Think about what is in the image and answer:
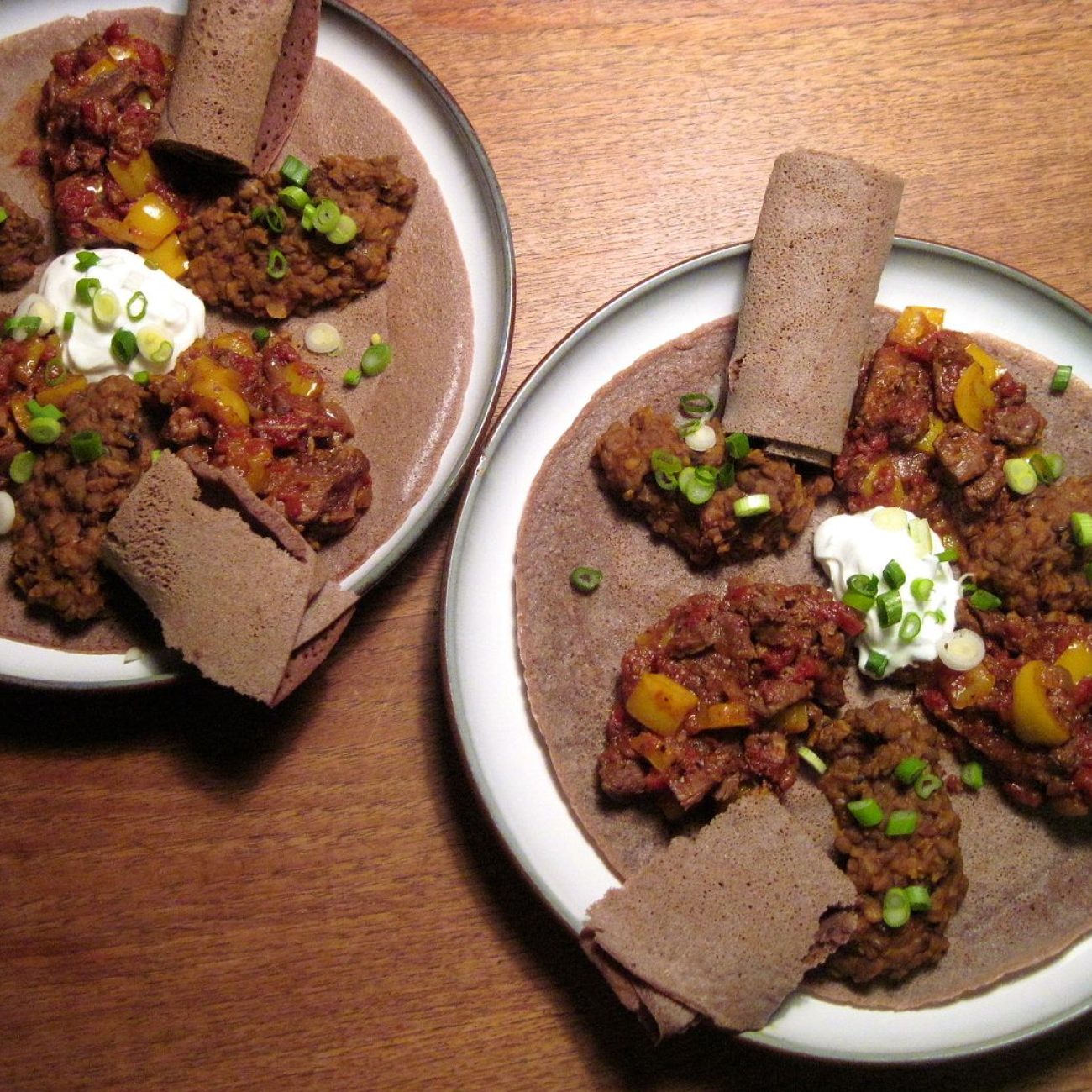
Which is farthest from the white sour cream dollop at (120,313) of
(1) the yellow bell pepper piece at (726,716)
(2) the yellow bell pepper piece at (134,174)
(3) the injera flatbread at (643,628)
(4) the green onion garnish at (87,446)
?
(1) the yellow bell pepper piece at (726,716)

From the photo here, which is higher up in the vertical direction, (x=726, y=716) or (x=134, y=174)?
(x=134, y=174)

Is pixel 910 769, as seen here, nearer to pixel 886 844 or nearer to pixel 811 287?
pixel 886 844

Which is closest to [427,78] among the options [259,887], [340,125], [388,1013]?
[340,125]

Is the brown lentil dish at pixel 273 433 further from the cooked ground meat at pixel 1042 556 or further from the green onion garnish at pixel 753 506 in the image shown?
the cooked ground meat at pixel 1042 556

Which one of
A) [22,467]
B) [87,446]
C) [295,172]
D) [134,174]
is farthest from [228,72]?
[22,467]

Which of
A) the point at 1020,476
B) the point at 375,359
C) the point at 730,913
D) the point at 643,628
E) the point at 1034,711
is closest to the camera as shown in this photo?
the point at 730,913

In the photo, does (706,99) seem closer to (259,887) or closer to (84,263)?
(84,263)

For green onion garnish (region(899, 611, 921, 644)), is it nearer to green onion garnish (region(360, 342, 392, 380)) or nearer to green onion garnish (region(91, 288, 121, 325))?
green onion garnish (region(360, 342, 392, 380))

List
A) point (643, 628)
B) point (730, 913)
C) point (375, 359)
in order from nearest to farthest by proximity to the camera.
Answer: point (730, 913) → point (643, 628) → point (375, 359)
